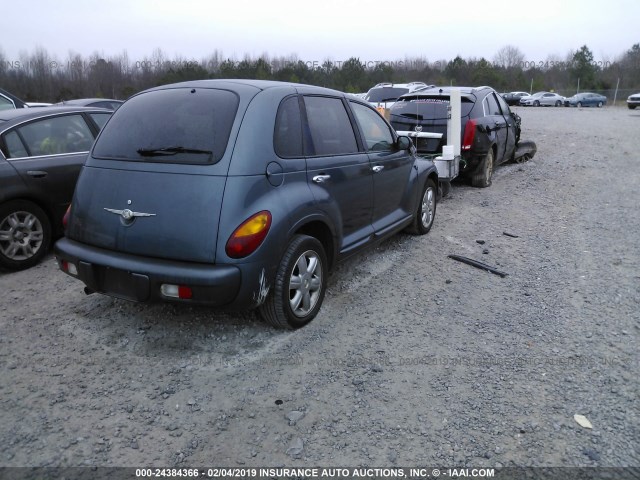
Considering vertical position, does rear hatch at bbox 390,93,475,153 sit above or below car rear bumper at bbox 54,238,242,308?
above

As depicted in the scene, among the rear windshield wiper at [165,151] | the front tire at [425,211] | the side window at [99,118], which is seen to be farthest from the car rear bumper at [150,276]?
the front tire at [425,211]

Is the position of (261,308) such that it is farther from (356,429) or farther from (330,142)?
(330,142)

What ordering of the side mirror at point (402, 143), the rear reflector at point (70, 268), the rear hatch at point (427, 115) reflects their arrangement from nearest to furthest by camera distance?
the rear reflector at point (70, 268)
the side mirror at point (402, 143)
the rear hatch at point (427, 115)

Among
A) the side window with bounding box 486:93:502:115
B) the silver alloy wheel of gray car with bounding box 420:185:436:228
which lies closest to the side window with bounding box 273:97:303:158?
the silver alloy wheel of gray car with bounding box 420:185:436:228

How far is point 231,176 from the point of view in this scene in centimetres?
326

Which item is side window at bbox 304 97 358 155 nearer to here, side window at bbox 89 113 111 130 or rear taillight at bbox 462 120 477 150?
side window at bbox 89 113 111 130

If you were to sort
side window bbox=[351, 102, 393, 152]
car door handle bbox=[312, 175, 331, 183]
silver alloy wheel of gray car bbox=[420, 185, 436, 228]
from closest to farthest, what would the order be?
car door handle bbox=[312, 175, 331, 183] < side window bbox=[351, 102, 393, 152] < silver alloy wheel of gray car bbox=[420, 185, 436, 228]

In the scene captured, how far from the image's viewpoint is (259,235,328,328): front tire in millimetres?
3604

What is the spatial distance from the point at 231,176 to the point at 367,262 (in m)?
2.58

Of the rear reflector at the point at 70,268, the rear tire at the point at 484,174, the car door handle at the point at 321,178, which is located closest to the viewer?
the rear reflector at the point at 70,268

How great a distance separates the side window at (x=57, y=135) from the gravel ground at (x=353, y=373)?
1306 mm

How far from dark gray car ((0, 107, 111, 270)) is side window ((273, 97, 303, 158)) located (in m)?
2.95

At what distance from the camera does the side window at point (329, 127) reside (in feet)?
13.5

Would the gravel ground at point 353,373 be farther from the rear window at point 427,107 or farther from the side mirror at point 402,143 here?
the rear window at point 427,107
